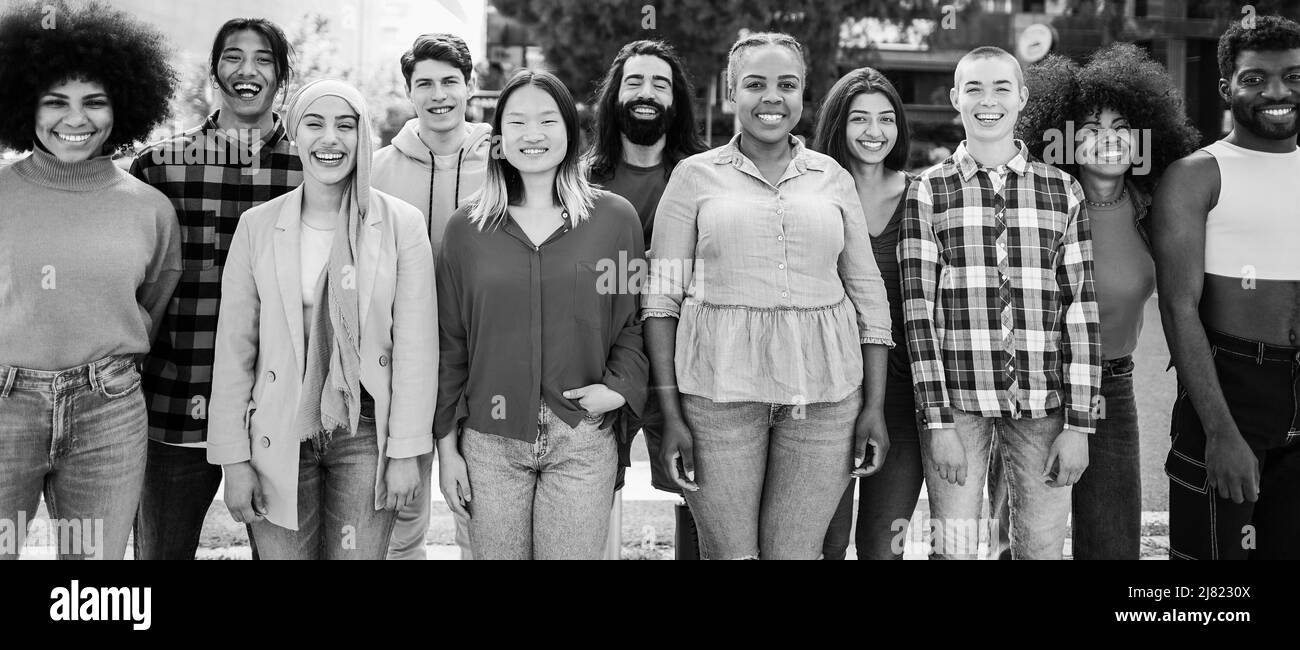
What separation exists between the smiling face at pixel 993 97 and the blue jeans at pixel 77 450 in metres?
3.13

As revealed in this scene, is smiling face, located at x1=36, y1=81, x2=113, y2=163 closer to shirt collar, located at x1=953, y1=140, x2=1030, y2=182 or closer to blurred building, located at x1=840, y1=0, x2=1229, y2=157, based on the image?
shirt collar, located at x1=953, y1=140, x2=1030, y2=182

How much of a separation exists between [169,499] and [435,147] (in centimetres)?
178

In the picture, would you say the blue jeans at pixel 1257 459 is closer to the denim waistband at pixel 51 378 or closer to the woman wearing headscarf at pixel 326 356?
the woman wearing headscarf at pixel 326 356

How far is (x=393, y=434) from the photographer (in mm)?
3438

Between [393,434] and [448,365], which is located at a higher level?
[448,365]

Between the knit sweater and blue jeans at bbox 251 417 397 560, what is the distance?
28.9 inches

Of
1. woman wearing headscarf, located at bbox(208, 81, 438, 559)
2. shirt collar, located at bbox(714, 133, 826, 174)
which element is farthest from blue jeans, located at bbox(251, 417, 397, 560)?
shirt collar, located at bbox(714, 133, 826, 174)

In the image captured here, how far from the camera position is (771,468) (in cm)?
367

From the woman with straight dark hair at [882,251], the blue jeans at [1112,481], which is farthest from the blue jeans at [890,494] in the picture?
the blue jeans at [1112,481]

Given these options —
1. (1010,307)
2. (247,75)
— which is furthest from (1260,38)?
(247,75)

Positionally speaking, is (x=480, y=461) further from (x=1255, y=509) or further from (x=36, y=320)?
(x=1255, y=509)

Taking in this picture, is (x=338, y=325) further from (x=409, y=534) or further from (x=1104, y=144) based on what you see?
(x=1104, y=144)
